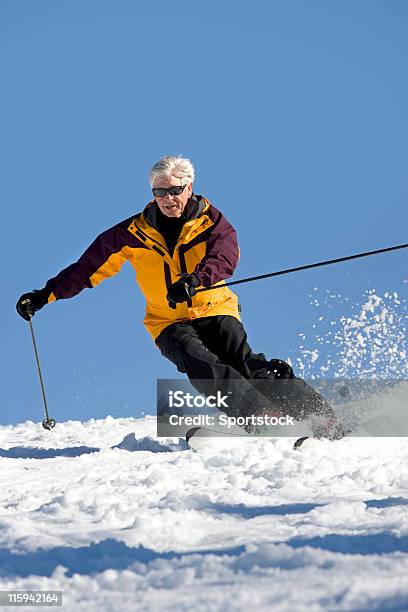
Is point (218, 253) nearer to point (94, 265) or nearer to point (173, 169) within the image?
point (173, 169)

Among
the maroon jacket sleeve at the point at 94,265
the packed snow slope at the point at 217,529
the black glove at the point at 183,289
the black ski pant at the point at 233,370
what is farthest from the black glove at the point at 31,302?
the packed snow slope at the point at 217,529

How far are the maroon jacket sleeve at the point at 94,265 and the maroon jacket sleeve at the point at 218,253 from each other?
0.77 m

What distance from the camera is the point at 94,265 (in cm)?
662

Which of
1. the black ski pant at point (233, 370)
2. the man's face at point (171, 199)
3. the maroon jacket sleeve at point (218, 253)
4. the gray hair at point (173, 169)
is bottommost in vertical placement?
the black ski pant at point (233, 370)

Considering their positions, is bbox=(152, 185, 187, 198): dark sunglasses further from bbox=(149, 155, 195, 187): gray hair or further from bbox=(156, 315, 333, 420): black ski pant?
bbox=(156, 315, 333, 420): black ski pant

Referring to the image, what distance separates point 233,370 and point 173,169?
68.8 inches

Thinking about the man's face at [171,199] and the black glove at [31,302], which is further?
the black glove at [31,302]

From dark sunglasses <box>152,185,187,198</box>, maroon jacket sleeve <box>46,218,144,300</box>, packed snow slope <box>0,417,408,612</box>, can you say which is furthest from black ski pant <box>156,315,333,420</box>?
dark sunglasses <box>152,185,187,198</box>

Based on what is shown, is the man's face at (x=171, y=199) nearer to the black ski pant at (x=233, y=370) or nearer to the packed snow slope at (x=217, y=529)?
the black ski pant at (x=233, y=370)

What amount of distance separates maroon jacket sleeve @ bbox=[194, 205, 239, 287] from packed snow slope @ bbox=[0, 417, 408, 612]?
4.75 feet

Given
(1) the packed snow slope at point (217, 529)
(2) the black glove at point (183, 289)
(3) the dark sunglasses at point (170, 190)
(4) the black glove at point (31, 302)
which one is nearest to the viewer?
(1) the packed snow slope at point (217, 529)

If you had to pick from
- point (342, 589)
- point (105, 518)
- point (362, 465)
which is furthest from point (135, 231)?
point (342, 589)

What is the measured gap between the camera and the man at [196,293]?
233 inches

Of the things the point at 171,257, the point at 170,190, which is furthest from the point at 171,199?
the point at 171,257
